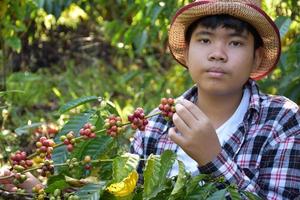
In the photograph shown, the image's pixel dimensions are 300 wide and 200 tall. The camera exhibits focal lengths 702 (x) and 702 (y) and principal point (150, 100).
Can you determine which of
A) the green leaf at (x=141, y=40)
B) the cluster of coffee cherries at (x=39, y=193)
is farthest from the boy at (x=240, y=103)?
the green leaf at (x=141, y=40)

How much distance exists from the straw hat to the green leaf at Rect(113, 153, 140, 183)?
508 mm

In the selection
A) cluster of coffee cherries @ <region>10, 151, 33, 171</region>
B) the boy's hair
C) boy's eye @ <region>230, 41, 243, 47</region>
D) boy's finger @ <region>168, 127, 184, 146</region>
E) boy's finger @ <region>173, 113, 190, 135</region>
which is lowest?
cluster of coffee cherries @ <region>10, 151, 33, 171</region>

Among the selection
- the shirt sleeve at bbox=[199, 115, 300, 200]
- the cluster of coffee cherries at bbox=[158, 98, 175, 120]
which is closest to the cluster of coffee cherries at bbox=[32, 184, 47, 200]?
the cluster of coffee cherries at bbox=[158, 98, 175, 120]

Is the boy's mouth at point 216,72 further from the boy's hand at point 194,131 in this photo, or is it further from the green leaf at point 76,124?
the green leaf at point 76,124

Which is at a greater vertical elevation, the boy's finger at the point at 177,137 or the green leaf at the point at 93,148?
the boy's finger at the point at 177,137

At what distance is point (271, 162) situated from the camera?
5.82 feet

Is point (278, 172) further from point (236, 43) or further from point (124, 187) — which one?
point (124, 187)

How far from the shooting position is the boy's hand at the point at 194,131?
1567mm

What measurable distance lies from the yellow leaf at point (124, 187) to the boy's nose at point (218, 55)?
0.41m

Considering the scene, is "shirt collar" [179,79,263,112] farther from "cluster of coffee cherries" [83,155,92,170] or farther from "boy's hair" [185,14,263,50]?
"cluster of coffee cherries" [83,155,92,170]

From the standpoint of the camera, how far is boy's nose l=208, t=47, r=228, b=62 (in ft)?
5.76

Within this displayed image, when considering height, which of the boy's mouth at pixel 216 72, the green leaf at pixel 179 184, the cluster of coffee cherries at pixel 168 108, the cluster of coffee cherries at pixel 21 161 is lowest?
the green leaf at pixel 179 184

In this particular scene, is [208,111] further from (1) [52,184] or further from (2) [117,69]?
(2) [117,69]

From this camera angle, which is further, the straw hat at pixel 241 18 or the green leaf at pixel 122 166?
the straw hat at pixel 241 18
